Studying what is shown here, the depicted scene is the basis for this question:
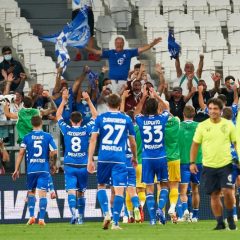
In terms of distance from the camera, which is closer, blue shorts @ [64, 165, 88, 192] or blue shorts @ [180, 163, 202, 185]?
blue shorts @ [64, 165, 88, 192]

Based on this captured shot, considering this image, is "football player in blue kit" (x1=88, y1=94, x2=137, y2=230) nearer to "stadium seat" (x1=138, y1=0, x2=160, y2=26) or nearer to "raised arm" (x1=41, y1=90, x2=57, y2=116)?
"raised arm" (x1=41, y1=90, x2=57, y2=116)

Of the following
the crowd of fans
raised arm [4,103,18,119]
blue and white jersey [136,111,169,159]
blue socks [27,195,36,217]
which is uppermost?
the crowd of fans

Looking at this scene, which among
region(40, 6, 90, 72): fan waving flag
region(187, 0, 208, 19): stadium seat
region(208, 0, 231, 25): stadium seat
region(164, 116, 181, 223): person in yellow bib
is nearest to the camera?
region(164, 116, 181, 223): person in yellow bib

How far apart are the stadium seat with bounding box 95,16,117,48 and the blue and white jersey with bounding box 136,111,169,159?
9.40 meters

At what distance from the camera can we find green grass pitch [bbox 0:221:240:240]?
1700 cm

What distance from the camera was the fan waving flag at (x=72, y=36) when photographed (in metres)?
27.3

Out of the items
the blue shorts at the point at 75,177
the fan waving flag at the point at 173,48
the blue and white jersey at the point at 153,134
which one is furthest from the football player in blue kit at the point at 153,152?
the fan waving flag at the point at 173,48

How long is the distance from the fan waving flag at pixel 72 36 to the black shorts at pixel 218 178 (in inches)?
363

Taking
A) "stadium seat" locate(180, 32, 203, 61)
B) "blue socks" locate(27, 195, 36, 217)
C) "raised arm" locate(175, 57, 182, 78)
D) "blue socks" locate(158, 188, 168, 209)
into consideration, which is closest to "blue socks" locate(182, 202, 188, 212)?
"blue socks" locate(158, 188, 168, 209)

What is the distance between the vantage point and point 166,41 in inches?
1214

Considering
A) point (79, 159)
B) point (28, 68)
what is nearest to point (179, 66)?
point (28, 68)

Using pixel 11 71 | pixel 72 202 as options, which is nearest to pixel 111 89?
A: pixel 11 71

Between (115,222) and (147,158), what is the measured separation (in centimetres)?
249

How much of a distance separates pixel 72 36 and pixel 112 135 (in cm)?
914
